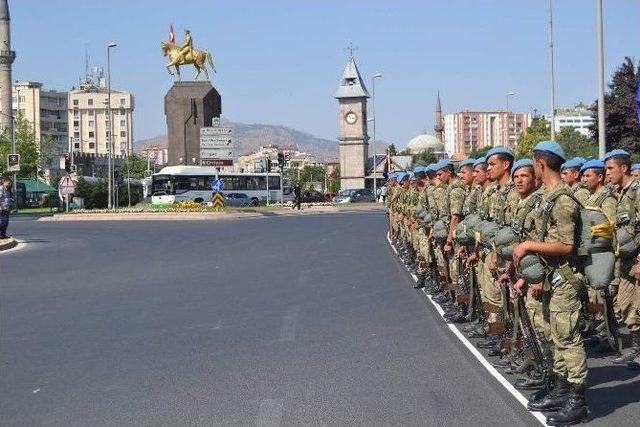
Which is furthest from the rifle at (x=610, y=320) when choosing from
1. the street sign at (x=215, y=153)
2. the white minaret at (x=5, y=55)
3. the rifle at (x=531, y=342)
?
the white minaret at (x=5, y=55)

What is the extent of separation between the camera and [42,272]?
1931cm

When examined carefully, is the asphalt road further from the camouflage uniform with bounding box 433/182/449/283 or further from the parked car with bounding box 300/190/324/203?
the parked car with bounding box 300/190/324/203

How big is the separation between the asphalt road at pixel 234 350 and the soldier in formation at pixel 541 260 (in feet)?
1.17

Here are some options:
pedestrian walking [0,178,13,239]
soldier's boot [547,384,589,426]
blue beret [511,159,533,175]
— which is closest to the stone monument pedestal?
pedestrian walking [0,178,13,239]

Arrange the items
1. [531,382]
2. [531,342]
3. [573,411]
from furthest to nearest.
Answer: [531,382], [531,342], [573,411]

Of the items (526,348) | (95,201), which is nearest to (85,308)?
(526,348)

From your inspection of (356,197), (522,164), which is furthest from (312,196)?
(522,164)

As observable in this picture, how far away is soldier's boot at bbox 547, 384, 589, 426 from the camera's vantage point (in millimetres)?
6586

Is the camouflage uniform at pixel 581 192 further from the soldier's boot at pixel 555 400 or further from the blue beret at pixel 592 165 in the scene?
the soldier's boot at pixel 555 400

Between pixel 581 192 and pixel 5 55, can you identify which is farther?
pixel 5 55

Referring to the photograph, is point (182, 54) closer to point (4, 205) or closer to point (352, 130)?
point (4, 205)

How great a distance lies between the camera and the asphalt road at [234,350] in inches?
284

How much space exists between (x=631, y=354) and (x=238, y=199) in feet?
216

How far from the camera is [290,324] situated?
1161 cm
